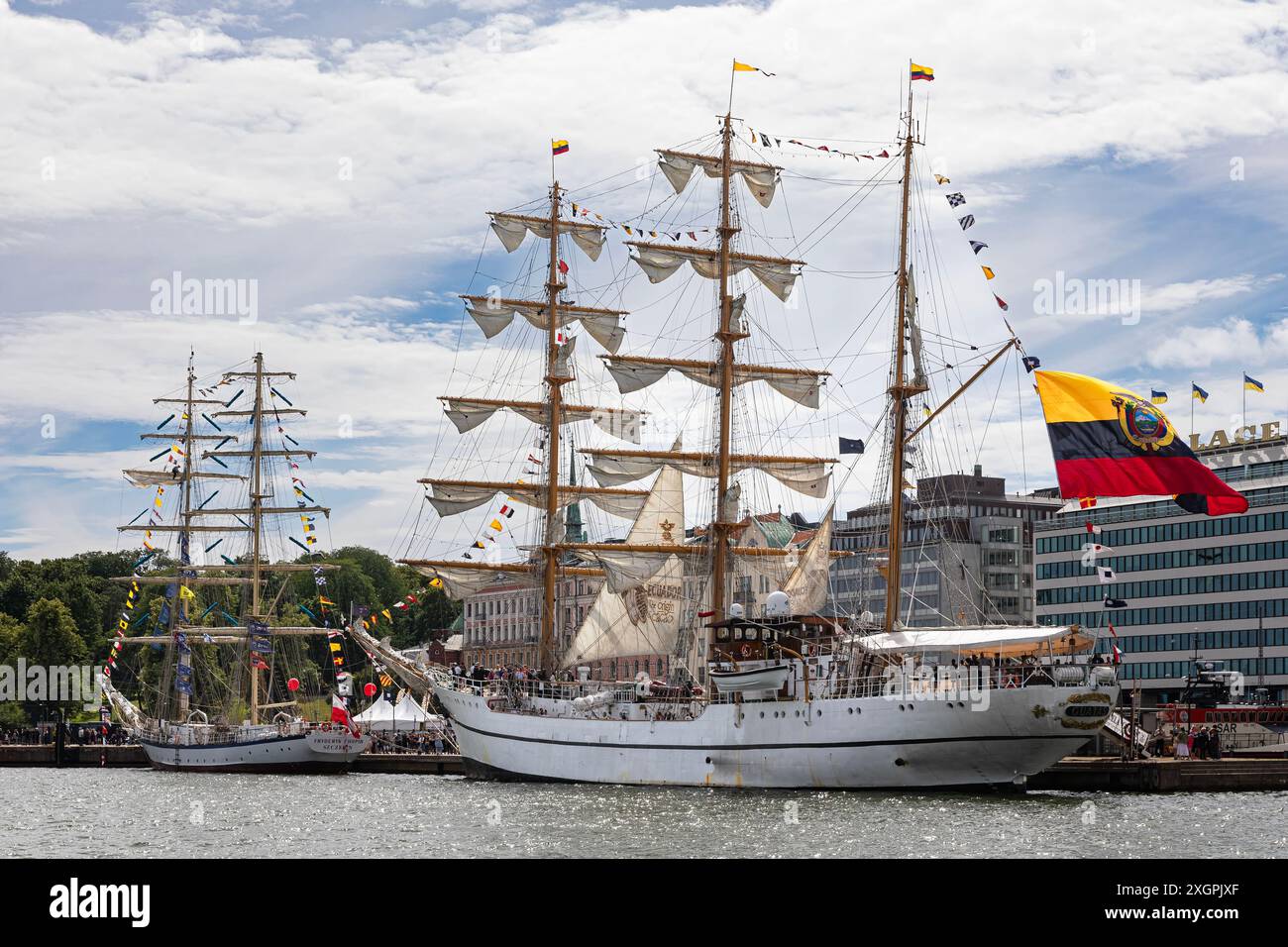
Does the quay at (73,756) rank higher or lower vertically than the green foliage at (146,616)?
lower

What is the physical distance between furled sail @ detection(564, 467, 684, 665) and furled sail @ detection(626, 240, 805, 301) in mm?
15130

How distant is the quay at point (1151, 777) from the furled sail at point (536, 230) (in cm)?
4105

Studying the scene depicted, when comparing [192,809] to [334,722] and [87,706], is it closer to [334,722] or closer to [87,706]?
[334,722]

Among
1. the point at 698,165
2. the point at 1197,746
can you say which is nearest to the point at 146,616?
the point at 698,165

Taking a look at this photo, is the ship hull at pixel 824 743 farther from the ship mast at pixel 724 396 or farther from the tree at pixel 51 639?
the tree at pixel 51 639

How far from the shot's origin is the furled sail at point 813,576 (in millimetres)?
80438

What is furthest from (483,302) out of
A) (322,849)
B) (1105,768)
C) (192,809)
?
(322,849)

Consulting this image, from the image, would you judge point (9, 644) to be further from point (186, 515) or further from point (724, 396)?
point (724, 396)

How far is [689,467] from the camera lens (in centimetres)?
8900

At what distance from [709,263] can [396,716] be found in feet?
122

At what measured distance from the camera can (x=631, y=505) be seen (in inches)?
3570

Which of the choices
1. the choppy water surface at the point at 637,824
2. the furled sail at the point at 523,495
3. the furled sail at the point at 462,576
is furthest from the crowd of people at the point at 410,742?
the choppy water surface at the point at 637,824

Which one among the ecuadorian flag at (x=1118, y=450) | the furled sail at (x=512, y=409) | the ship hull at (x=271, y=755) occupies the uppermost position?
the furled sail at (x=512, y=409)

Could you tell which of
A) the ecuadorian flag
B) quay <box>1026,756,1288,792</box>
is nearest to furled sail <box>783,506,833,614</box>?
quay <box>1026,756,1288,792</box>
